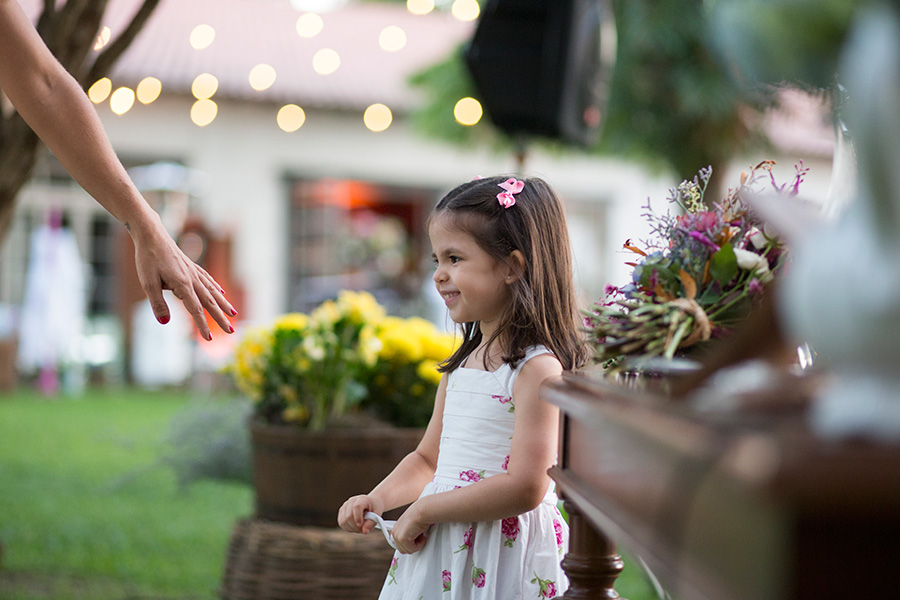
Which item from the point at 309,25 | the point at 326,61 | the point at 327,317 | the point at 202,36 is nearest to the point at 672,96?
the point at 327,317

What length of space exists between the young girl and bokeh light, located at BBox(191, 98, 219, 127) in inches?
400

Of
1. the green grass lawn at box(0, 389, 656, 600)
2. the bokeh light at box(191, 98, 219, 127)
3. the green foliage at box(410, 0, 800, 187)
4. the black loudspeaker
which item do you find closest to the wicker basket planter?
the green grass lawn at box(0, 389, 656, 600)

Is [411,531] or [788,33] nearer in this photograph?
[788,33]

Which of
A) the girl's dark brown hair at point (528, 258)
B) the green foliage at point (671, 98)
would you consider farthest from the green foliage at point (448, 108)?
the girl's dark brown hair at point (528, 258)

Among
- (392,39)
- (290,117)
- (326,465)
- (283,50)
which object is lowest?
(326,465)

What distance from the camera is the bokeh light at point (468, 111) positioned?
7.63 m

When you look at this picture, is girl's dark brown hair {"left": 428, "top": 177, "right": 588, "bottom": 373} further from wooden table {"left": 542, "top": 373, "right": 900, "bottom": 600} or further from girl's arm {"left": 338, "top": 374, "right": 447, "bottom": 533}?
wooden table {"left": 542, "top": 373, "right": 900, "bottom": 600}

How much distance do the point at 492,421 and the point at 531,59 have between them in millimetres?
3020

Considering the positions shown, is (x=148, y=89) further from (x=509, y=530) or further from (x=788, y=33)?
(x=788, y=33)

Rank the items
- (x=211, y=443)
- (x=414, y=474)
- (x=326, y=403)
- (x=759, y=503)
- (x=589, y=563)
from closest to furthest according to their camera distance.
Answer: (x=759, y=503)
(x=589, y=563)
(x=414, y=474)
(x=326, y=403)
(x=211, y=443)

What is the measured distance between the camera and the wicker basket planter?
8.15 ft

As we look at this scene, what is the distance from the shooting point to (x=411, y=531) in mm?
1493

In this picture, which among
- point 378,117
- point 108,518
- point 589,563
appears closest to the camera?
point 589,563

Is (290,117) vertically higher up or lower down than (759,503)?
higher up
